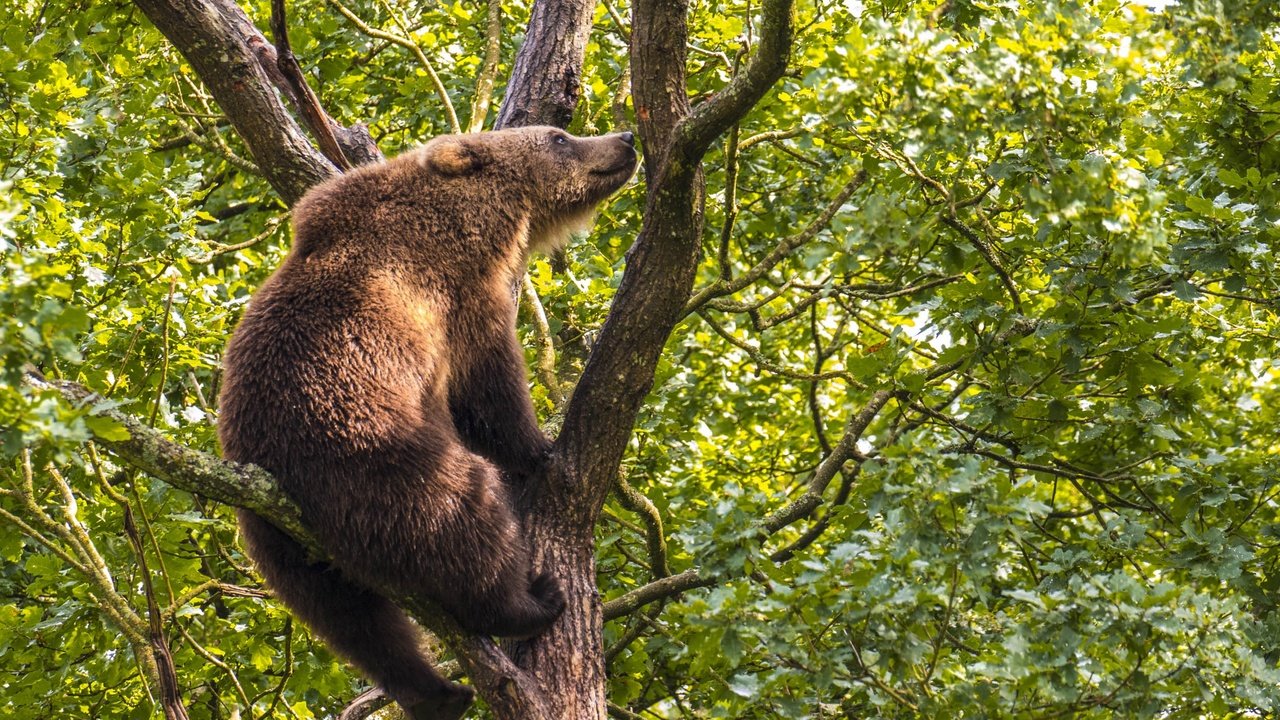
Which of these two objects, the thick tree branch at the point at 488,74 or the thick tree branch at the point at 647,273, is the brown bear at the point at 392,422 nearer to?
the thick tree branch at the point at 647,273

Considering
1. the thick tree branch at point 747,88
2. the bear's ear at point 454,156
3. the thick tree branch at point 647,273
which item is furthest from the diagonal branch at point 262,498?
the bear's ear at point 454,156

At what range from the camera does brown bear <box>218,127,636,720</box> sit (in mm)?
4574

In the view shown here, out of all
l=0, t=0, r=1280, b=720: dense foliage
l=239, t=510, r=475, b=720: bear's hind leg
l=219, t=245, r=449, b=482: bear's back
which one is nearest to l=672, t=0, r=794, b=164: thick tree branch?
l=0, t=0, r=1280, b=720: dense foliage

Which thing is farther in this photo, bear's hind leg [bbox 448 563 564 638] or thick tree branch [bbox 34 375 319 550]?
bear's hind leg [bbox 448 563 564 638]

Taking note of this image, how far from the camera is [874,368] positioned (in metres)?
5.40

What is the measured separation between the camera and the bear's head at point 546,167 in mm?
6234

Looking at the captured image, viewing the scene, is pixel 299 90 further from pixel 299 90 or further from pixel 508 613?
pixel 508 613

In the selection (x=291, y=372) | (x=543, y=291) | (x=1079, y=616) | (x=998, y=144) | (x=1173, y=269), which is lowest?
(x=1079, y=616)

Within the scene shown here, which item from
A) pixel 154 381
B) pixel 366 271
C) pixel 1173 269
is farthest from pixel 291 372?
pixel 1173 269

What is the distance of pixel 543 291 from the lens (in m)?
6.62

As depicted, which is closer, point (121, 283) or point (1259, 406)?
point (121, 283)

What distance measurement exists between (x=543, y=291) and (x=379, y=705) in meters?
2.42

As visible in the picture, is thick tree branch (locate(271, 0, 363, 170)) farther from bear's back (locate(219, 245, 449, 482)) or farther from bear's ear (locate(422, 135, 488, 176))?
bear's back (locate(219, 245, 449, 482))

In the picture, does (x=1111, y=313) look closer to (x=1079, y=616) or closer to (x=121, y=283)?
(x=1079, y=616)
